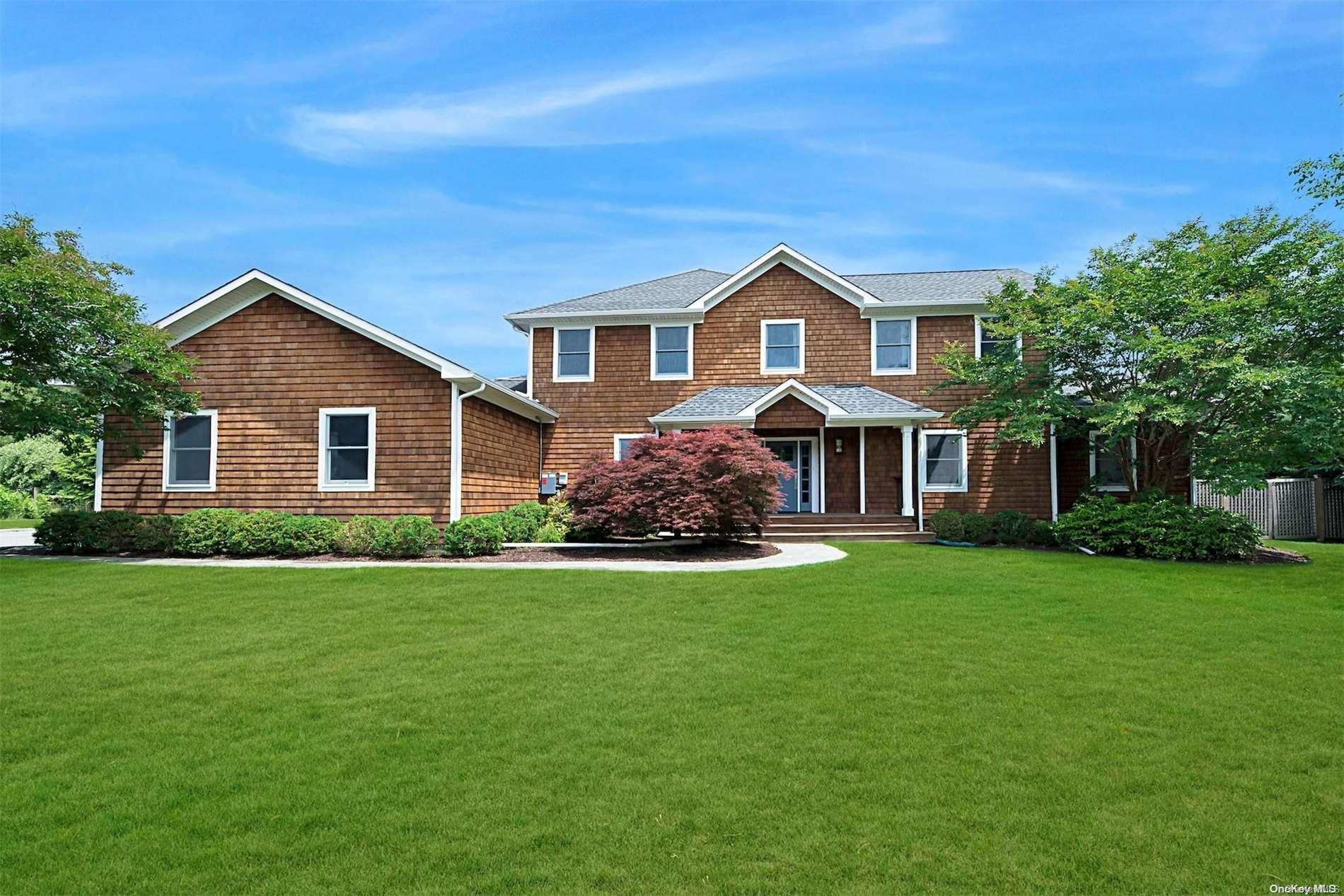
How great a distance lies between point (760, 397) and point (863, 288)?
15.3 ft

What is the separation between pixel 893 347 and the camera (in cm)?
2028

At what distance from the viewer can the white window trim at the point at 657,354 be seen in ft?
67.3

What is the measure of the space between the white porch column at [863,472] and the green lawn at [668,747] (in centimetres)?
984

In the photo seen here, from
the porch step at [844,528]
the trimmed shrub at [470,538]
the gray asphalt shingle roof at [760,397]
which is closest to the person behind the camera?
the trimmed shrub at [470,538]

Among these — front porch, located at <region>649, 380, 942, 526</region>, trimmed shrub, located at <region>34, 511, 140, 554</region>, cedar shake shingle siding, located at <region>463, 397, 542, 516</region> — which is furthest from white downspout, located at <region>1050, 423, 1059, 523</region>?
trimmed shrub, located at <region>34, 511, 140, 554</region>

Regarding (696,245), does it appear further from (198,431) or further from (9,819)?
(9,819)

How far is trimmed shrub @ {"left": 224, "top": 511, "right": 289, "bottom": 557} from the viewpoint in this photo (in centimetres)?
1423

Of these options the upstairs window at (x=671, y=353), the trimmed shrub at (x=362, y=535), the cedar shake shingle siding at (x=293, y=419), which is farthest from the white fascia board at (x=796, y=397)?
the trimmed shrub at (x=362, y=535)

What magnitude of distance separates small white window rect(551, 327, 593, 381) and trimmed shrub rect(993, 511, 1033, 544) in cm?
1037

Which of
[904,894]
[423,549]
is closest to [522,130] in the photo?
[423,549]

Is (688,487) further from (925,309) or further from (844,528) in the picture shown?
(925,309)

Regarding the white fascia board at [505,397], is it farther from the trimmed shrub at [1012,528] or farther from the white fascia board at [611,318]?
the trimmed shrub at [1012,528]

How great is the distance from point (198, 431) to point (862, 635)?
1440 cm

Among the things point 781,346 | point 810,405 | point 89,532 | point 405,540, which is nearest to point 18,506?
point 89,532
